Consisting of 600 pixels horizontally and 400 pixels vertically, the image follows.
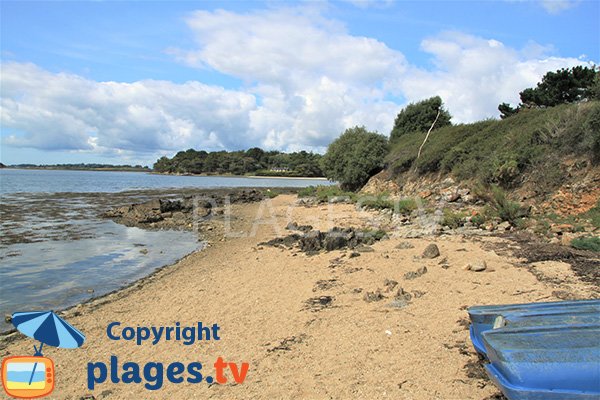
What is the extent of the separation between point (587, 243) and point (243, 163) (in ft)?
409

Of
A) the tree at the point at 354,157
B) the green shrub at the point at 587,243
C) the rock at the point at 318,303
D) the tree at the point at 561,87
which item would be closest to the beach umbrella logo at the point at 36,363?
the rock at the point at 318,303

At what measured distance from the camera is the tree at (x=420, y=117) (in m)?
34.5

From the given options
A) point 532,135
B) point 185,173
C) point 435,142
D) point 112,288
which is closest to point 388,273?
point 112,288

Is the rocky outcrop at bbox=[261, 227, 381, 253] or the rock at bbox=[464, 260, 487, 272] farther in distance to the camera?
the rocky outcrop at bbox=[261, 227, 381, 253]

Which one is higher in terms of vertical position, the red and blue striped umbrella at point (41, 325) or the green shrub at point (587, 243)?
the green shrub at point (587, 243)

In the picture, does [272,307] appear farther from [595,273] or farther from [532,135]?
[532,135]

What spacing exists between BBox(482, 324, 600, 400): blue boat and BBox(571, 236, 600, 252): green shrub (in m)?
5.91

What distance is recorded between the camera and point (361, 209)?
1973cm

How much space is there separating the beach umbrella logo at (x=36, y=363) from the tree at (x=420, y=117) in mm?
33131

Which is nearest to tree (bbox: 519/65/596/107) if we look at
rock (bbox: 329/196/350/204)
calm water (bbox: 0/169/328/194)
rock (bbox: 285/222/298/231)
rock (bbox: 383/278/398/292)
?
rock (bbox: 329/196/350/204)

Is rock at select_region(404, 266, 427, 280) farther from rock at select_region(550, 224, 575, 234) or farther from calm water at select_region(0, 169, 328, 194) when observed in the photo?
calm water at select_region(0, 169, 328, 194)

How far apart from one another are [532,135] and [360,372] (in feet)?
49.7

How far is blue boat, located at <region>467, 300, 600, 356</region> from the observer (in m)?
3.59

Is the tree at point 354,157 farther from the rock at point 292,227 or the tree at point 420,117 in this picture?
the rock at point 292,227
